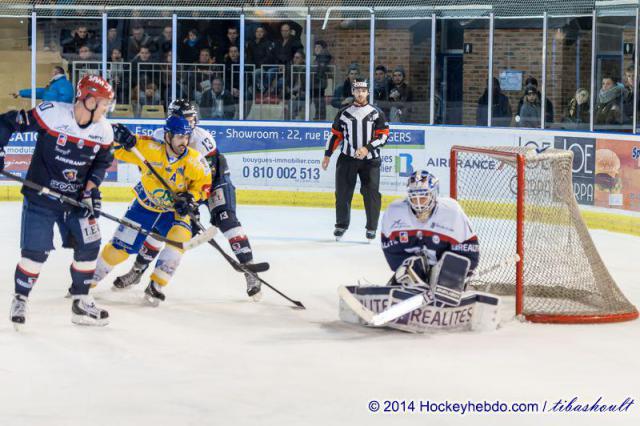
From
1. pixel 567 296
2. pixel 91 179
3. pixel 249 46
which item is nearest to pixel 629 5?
pixel 249 46

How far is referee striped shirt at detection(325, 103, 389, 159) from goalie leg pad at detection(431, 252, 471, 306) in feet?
12.6

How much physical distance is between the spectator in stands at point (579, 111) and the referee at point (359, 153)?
2.52 m

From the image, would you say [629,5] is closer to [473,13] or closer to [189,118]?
[473,13]

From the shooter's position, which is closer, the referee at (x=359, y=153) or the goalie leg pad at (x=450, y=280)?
the goalie leg pad at (x=450, y=280)

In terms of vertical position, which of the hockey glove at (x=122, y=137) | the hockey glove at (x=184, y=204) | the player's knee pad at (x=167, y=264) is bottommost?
the player's knee pad at (x=167, y=264)

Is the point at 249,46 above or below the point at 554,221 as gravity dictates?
above

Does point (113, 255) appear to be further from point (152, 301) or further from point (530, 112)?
point (530, 112)

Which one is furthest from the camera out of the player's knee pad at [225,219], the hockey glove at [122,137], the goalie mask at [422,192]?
the player's knee pad at [225,219]

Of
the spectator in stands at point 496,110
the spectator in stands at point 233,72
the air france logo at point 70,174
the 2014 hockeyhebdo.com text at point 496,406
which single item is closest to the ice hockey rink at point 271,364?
the 2014 hockeyhebdo.com text at point 496,406

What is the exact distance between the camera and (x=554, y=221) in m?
6.96

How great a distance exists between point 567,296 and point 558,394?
1.88 m

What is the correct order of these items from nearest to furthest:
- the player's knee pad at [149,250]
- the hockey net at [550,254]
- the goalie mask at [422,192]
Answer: the goalie mask at [422,192] → the hockey net at [550,254] → the player's knee pad at [149,250]

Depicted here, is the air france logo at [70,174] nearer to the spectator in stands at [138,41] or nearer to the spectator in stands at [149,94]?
the spectator in stands at [149,94]

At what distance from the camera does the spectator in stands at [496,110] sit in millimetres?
12109
